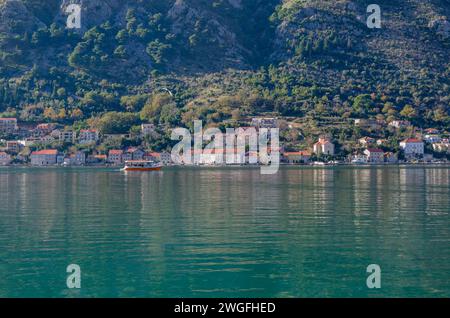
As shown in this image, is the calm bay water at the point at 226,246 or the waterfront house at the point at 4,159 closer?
the calm bay water at the point at 226,246

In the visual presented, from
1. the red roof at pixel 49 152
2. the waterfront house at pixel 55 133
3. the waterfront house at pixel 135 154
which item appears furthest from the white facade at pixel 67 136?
the waterfront house at pixel 135 154

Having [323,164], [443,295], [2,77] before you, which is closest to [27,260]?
[443,295]

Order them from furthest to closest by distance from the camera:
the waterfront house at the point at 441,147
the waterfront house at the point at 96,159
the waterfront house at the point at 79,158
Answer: the waterfront house at the point at 441,147 < the waterfront house at the point at 96,159 < the waterfront house at the point at 79,158

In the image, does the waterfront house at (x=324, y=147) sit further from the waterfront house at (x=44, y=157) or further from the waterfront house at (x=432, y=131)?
the waterfront house at (x=44, y=157)

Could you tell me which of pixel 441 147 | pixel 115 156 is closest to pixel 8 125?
pixel 115 156

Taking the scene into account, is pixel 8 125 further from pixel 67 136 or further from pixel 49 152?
pixel 49 152

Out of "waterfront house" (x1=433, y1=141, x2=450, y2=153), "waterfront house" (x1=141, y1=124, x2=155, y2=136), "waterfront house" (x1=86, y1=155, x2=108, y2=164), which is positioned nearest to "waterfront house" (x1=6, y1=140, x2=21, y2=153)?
"waterfront house" (x1=86, y1=155, x2=108, y2=164)

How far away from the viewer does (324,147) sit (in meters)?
134

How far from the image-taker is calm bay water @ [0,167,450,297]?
68.9ft

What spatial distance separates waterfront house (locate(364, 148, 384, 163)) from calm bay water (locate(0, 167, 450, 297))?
9168 centimetres

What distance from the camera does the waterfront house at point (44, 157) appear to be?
13788 cm

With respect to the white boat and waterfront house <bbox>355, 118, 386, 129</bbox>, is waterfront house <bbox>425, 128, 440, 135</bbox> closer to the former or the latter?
waterfront house <bbox>355, 118, 386, 129</bbox>

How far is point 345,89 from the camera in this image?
16112 centimetres

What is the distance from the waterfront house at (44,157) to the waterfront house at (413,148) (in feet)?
242
